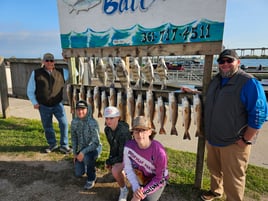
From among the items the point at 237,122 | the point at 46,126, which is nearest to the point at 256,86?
the point at 237,122

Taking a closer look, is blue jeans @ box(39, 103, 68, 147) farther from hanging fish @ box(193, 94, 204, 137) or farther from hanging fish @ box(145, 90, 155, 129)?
hanging fish @ box(193, 94, 204, 137)

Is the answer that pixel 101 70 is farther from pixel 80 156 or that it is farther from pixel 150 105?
pixel 80 156

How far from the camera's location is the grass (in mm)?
3152

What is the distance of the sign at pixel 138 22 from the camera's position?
2641 mm

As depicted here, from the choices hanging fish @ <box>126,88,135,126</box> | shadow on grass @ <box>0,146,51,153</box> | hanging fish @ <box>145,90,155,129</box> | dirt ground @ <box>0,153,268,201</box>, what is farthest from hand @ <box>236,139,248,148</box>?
shadow on grass @ <box>0,146,51,153</box>

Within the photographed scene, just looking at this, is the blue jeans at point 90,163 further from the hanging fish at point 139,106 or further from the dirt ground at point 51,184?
the hanging fish at point 139,106

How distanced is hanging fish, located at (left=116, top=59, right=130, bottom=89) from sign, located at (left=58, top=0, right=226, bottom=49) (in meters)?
0.30

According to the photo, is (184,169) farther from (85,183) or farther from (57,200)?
(57,200)

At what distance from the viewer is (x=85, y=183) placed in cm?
327

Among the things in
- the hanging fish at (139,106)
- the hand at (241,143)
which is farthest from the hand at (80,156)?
the hand at (241,143)

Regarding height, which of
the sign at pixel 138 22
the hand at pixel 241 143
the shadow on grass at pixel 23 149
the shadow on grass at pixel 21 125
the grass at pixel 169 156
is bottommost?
the shadow on grass at pixel 23 149

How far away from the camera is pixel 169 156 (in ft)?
13.4

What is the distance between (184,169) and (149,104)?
130 cm

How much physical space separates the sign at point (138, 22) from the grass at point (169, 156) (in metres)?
1.97
